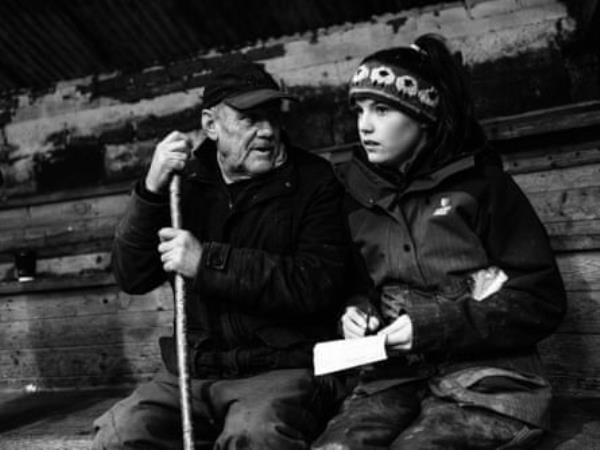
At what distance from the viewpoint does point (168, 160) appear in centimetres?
219

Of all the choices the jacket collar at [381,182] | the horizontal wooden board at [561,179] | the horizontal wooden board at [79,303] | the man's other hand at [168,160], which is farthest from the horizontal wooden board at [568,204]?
the horizontal wooden board at [79,303]

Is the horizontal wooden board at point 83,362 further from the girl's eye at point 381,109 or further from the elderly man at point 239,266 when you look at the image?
the girl's eye at point 381,109

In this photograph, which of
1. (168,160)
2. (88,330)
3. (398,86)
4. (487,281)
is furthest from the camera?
(88,330)

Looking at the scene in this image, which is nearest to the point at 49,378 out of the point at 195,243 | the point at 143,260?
the point at 143,260

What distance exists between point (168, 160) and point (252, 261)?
44 cm

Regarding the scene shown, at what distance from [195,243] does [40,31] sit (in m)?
3.93

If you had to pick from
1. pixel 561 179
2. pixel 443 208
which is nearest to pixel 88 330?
pixel 443 208

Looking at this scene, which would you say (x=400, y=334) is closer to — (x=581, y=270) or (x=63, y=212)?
(x=581, y=270)

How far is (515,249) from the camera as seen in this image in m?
1.90

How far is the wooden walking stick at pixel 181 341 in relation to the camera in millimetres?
1983

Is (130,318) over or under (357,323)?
over

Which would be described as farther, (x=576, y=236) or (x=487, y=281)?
(x=576, y=236)

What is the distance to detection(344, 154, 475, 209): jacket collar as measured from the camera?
1999mm

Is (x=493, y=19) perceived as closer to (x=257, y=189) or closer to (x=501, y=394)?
A: (x=257, y=189)
